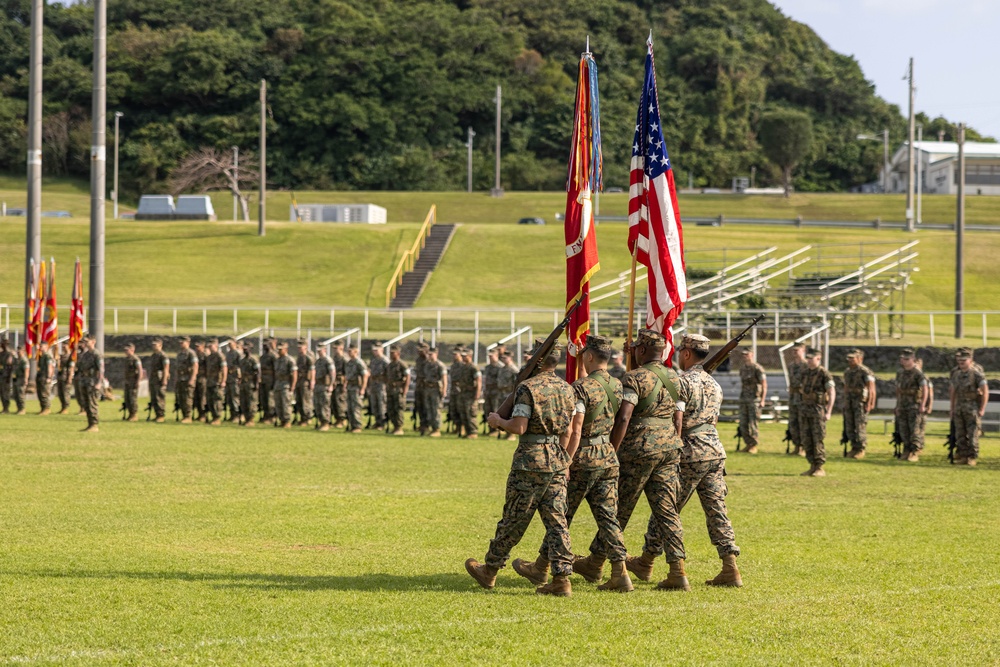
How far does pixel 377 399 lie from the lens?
23.4m

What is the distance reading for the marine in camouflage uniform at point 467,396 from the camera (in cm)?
2198

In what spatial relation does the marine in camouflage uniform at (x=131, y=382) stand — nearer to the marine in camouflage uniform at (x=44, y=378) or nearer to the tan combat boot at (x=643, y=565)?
the marine in camouflage uniform at (x=44, y=378)

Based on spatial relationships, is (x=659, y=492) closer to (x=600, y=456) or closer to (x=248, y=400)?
(x=600, y=456)

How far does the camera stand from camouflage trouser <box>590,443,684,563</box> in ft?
28.9

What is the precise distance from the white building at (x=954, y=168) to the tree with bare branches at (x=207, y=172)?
4432 centimetres

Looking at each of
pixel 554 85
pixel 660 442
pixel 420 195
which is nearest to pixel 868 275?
pixel 660 442

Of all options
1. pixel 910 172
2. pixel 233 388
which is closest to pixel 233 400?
pixel 233 388

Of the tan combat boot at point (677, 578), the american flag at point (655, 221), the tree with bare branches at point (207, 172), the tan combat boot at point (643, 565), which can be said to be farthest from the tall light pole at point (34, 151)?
the tree with bare branches at point (207, 172)

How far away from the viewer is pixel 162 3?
371 feet

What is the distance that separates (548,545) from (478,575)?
1.82ft

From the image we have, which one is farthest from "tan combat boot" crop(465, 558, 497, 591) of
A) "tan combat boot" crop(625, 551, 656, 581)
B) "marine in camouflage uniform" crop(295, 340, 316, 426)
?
"marine in camouflage uniform" crop(295, 340, 316, 426)

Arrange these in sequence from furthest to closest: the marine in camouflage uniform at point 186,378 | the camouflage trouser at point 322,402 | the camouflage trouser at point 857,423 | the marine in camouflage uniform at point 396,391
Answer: the marine in camouflage uniform at point 186,378, the camouflage trouser at point 322,402, the marine in camouflage uniform at point 396,391, the camouflage trouser at point 857,423

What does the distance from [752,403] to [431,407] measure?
18.6 feet

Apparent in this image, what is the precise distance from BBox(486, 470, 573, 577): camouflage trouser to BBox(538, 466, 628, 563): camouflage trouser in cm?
13
